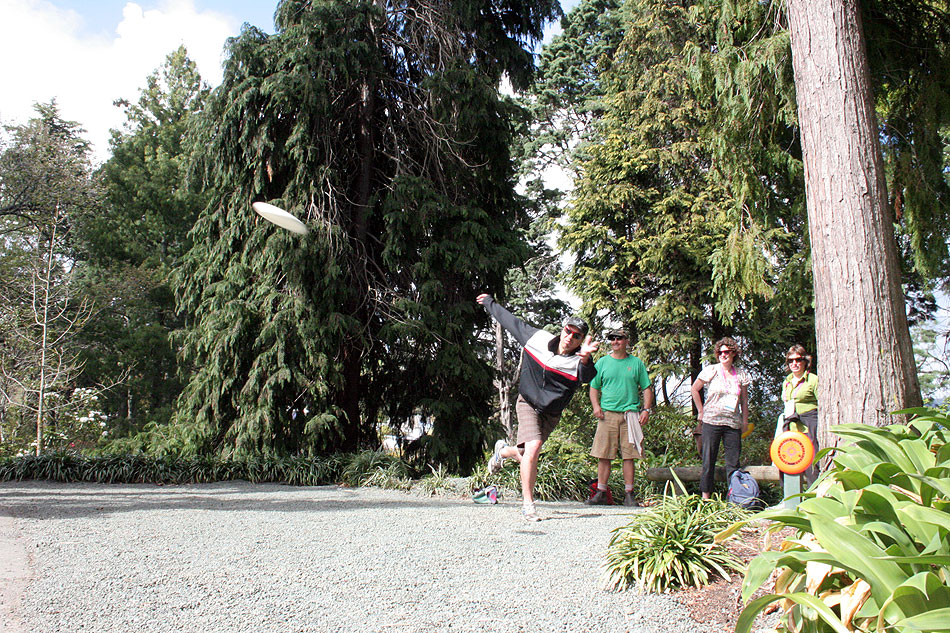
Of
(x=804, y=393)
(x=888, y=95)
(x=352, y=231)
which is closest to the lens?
(x=804, y=393)

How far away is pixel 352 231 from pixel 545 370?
5462mm

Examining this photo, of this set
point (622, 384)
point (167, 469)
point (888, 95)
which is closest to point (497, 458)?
point (622, 384)

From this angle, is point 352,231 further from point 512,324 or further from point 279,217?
point 512,324

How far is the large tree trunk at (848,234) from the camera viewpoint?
3740 millimetres

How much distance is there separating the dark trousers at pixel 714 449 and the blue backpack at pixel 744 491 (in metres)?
0.13

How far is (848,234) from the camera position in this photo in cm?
389

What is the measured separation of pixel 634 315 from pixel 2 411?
1252 cm

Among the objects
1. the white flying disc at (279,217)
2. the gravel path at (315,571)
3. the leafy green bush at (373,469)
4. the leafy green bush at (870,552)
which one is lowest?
the gravel path at (315,571)

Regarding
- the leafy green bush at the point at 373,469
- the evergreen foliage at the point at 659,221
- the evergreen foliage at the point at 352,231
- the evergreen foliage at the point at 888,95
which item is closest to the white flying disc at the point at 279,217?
the evergreen foliage at the point at 352,231

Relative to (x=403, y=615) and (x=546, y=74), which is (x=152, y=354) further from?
(x=403, y=615)

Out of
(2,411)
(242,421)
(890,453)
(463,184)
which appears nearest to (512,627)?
(890,453)

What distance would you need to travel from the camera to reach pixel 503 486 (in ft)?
21.9

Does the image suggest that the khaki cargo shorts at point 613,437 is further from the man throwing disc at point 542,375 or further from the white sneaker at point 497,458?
the man throwing disc at point 542,375

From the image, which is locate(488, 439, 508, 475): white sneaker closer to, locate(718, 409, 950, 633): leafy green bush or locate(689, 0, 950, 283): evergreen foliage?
locate(718, 409, 950, 633): leafy green bush
